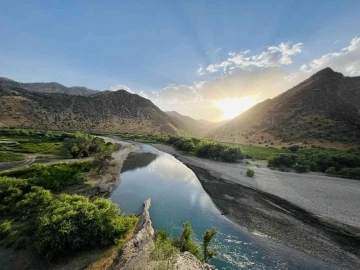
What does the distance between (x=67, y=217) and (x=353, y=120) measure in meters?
118

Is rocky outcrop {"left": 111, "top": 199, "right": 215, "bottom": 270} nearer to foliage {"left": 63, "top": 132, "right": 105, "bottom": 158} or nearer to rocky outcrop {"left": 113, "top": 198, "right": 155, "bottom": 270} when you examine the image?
rocky outcrop {"left": 113, "top": 198, "right": 155, "bottom": 270}

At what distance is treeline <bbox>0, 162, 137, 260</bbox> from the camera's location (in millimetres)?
16688

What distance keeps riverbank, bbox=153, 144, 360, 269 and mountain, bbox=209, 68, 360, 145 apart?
180ft

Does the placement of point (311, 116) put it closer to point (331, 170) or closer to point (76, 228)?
point (331, 170)

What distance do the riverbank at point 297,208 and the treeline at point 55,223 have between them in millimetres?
14851

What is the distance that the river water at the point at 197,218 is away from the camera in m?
18.8

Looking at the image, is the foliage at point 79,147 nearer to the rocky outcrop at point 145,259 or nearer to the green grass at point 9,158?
the green grass at point 9,158

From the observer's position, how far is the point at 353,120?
320 ft

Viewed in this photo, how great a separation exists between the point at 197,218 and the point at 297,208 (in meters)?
14.7

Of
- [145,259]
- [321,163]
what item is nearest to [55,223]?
[145,259]

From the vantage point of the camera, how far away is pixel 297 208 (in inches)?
1208

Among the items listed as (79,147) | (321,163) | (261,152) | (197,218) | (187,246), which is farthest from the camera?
(261,152)

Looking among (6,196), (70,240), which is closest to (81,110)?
(6,196)

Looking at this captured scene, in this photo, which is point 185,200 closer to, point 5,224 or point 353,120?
point 5,224
